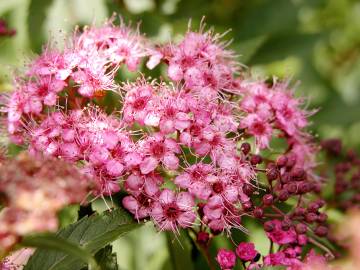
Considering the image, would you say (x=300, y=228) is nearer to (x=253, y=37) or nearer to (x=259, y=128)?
(x=259, y=128)

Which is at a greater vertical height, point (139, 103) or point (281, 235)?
point (139, 103)

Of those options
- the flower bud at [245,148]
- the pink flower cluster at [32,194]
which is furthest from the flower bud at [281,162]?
the pink flower cluster at [32,194]

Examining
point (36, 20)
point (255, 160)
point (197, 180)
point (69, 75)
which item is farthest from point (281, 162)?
point (36, 20)

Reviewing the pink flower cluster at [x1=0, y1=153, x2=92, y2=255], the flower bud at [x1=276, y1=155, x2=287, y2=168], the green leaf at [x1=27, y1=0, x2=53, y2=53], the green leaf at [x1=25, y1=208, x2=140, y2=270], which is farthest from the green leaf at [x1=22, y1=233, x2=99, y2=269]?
the green leaf at [x1=27, y1=0, x2=53, y2=53]

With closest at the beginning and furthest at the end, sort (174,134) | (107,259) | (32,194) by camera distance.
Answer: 1. (32,194)
2. (107,259)
3. (174,134)

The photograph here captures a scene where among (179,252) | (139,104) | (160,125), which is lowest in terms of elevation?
(179,252)

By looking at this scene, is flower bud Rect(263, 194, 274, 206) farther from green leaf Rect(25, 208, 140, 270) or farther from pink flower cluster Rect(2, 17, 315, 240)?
green leaf Rect(25, 208, 140, 270)

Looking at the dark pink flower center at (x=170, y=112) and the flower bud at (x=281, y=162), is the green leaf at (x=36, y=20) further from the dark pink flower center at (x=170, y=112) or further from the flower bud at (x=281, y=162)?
the flower bud at (x=281, y=162)

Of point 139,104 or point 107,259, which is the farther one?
point 139,104
